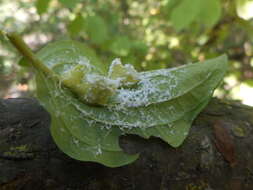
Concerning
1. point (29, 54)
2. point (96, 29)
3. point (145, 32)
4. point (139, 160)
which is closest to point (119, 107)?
point (139, 160)

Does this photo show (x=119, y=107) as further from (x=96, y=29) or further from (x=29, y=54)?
(x=96, y=29)

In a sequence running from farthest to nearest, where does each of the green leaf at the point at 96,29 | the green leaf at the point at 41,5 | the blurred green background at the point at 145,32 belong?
the green leaf at the point at 96,29, the blurred green background at the point at 145,32, the green leaf at the point at 41,5

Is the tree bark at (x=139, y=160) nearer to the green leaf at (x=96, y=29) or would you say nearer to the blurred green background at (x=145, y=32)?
the blurred green background at (x=145, y=32)

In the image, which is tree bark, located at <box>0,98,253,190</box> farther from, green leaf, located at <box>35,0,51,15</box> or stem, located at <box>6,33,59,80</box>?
green leaf, located at <box>35,0,51,15</box>

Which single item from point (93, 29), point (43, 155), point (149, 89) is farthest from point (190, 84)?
point (93, 29)

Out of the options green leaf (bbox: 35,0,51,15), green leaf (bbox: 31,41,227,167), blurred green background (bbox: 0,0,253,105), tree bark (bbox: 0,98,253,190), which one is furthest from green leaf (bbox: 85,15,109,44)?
tree bark (bbox: 0,98,253,190)

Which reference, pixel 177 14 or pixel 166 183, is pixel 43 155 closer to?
pixel 166 183

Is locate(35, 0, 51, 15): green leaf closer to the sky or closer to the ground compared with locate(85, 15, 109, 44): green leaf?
closer to the ground

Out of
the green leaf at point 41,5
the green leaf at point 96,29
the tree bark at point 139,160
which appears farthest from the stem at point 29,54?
the green leaf at point 96,29
